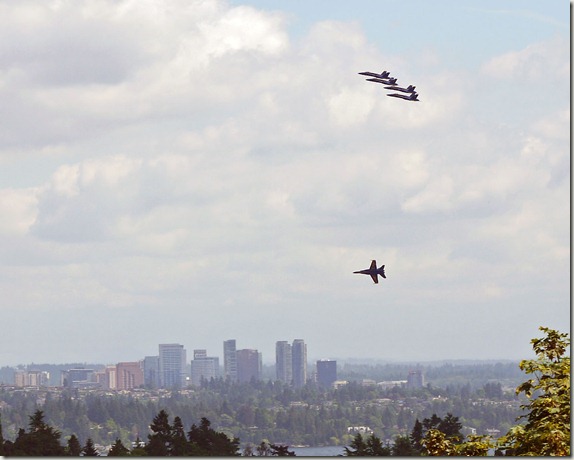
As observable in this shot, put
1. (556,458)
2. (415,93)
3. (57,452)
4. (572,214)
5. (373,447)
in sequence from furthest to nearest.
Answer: (373,447) → (57,452) → (415,93) → (572,214) → (556,458)

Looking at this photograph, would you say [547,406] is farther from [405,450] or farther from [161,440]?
[405,450]

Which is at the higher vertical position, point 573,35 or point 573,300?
point 573,35

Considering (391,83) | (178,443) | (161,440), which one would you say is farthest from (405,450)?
(391,83)

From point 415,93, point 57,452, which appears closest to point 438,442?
point 415,93

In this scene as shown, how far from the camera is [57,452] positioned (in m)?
81.7

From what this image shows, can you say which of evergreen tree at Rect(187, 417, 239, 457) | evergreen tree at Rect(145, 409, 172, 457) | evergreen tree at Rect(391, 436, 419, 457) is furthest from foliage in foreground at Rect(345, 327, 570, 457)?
evergreen tree at Rect(391, 436, 419, 457)

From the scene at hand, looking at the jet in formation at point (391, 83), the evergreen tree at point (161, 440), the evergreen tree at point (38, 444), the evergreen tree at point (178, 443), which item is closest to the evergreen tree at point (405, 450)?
the evergreen tree at point (178, 443)

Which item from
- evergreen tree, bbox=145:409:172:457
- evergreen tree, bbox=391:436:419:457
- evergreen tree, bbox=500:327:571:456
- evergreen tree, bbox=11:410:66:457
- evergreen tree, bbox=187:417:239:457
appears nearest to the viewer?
evergreen tree, bbox=500:327:571:456

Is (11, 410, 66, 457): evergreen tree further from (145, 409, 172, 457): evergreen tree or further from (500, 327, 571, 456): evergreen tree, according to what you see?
(500, 327, 571, 456): evergreen tree

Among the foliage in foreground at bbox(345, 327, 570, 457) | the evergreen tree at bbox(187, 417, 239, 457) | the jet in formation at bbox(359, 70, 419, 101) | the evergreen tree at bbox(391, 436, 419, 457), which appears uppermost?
the jet in formation at bbox(359, 70, 419, 101)

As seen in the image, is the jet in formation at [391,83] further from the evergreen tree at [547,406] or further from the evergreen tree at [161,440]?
the evergreen tree at [161,440]

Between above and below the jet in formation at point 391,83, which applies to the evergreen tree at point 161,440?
below

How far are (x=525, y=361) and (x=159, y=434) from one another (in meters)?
75.7

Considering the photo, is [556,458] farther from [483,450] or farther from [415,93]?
[415,93]
